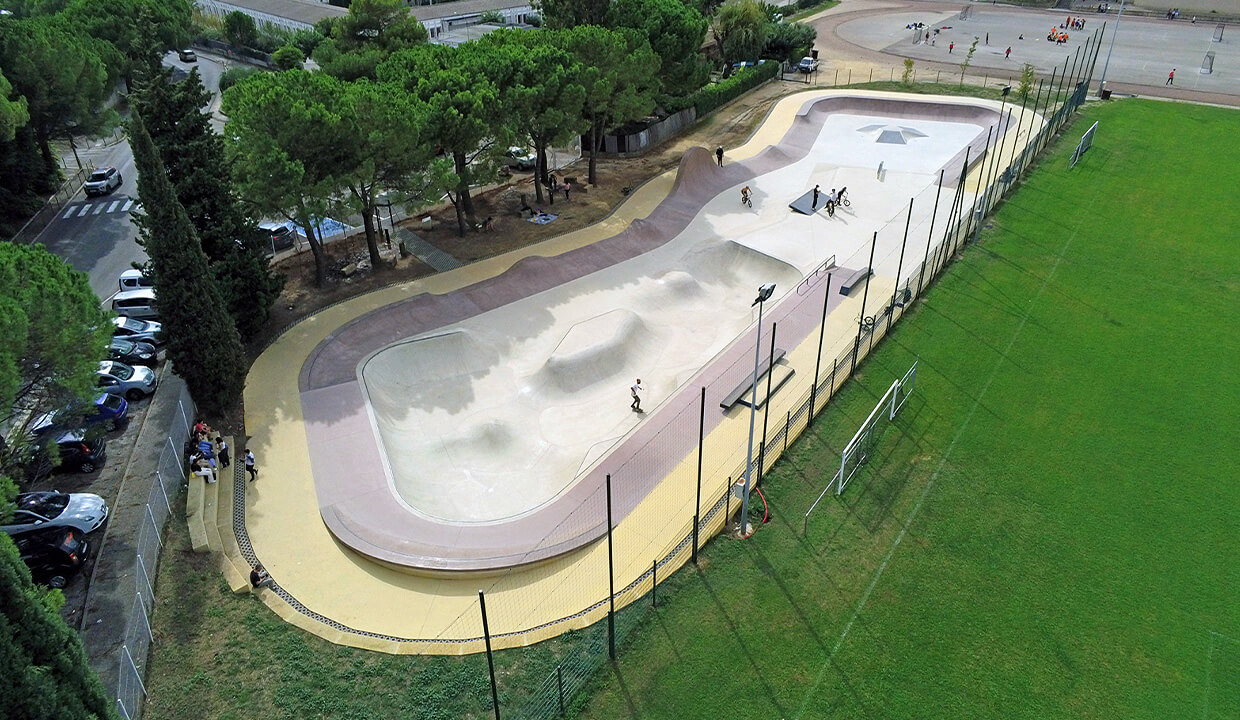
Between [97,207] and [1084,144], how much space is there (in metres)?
62.4

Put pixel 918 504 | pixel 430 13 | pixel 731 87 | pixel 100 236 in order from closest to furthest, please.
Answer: pixel 918 504 < pixel 100 236 < pixel 731 87 < pixel 430 13

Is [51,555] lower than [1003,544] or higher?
higher

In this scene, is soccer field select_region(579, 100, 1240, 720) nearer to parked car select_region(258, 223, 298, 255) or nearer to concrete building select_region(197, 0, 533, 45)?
parked car select_region(258, 223, 298, 255)

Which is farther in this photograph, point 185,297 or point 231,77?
point 231,77

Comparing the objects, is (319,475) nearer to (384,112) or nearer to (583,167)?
(384,112)

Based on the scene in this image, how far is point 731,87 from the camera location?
62500 mm

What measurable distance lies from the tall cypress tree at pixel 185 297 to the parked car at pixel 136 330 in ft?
25.8

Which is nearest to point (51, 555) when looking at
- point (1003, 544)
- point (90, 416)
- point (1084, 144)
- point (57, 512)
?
point (57, 512)

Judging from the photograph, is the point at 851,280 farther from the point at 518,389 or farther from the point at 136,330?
the point at 136,330

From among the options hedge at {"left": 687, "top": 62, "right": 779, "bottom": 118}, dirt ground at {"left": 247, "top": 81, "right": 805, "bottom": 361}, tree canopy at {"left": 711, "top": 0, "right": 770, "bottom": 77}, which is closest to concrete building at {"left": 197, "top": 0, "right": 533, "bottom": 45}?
tree canopy at {"left": 711, "top": 0, "right": 770, "bottom": 77}

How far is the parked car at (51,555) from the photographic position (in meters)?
20.9

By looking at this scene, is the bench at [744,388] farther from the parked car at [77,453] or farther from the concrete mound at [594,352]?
the parked car at [77,453]

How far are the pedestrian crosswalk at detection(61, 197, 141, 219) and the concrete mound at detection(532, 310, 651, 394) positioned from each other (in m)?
30.9

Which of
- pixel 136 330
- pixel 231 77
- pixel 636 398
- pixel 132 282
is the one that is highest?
pixel 231 77
